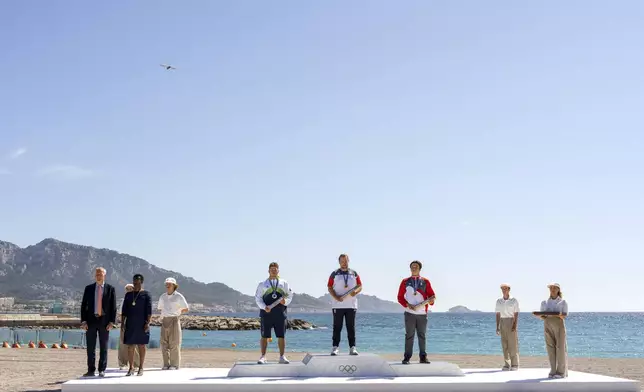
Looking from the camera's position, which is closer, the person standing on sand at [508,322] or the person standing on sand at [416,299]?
the person standing on sand at [416,299]

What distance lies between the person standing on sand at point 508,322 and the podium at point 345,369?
165cm

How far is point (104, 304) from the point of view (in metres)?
12.4

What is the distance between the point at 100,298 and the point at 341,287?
4.38m

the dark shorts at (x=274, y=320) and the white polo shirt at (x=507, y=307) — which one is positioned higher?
the white polo shirt at (x=507, y=307)

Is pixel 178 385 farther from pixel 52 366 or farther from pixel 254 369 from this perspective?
pixel 52 366

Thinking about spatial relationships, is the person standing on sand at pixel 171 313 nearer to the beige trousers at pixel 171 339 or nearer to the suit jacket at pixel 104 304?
the beige trousers at pixel 171 339

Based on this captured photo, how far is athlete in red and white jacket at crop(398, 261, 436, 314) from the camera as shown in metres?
12.7

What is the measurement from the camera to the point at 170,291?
513 inches

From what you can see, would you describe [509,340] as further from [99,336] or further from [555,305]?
[99,336]

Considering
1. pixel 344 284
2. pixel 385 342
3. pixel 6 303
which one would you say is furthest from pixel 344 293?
pixel 6 303

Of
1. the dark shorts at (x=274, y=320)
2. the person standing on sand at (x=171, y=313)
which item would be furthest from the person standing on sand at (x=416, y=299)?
the person standing on sand at (x=171, y=313)

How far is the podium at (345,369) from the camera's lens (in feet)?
39.5

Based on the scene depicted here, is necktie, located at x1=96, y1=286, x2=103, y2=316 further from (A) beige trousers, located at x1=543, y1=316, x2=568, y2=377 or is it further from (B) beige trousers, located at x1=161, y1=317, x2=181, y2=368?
(A) beige trousers, located at x1=543, y1=316, x2=568, y2=377

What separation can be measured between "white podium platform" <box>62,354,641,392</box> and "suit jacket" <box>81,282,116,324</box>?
109 cm
